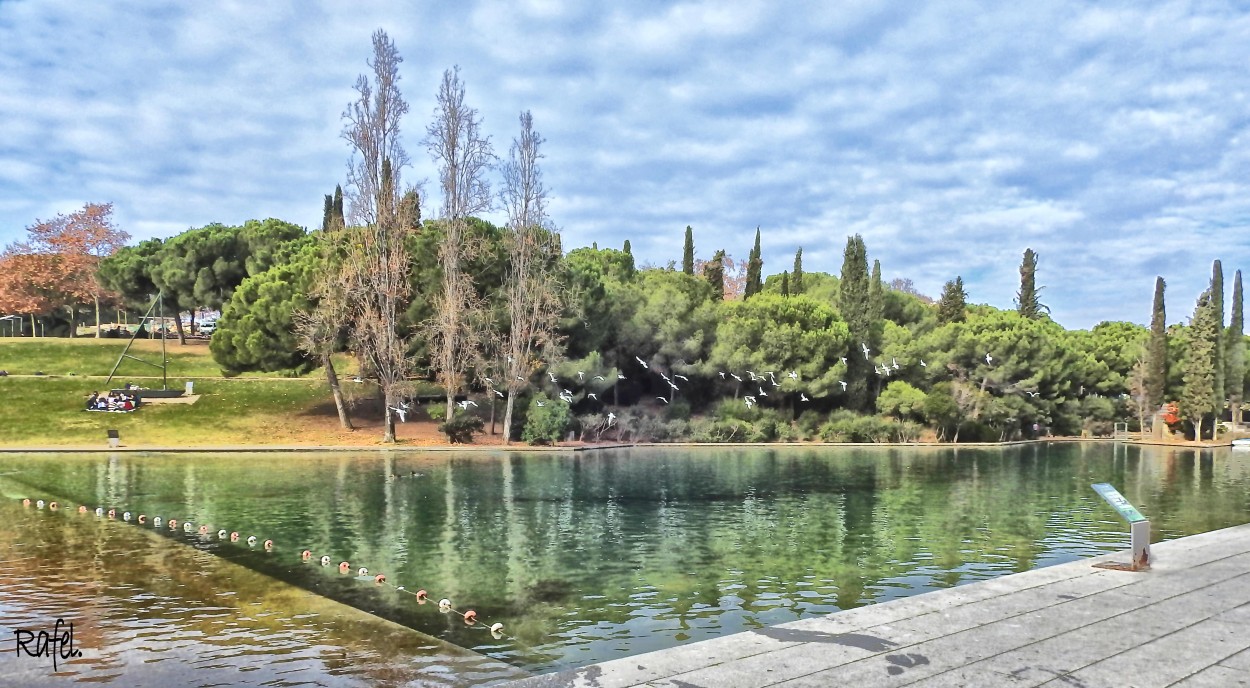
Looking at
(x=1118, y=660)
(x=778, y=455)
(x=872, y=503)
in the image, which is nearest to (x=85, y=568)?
(x=1118, y=660)

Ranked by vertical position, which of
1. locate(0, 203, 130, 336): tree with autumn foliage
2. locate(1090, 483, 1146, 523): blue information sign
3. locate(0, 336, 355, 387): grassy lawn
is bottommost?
locate(1090, 483, 1146, 523): blue information sign

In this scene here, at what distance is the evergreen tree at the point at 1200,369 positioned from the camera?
201 feet

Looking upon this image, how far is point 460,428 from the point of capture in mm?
42781

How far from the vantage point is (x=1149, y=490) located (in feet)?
96.2

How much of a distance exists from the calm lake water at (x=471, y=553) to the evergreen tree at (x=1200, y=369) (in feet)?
109

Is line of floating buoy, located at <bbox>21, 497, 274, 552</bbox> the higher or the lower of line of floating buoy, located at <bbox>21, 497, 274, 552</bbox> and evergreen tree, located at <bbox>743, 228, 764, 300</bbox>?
the lower

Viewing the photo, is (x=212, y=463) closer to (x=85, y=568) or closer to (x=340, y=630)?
(x=85, y=568)

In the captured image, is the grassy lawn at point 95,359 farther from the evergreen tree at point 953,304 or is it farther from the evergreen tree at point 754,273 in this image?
the evergreen tree at point 953,304

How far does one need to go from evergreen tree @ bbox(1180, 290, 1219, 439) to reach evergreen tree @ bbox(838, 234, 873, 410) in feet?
79.9

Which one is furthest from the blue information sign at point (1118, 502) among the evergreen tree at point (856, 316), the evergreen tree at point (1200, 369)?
the evergreen tree at point (1200, 369)

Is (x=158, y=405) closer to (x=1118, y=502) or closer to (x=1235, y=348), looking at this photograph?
(x=1118, y=502)

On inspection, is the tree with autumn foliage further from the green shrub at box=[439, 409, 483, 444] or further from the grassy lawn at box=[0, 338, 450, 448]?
the green shrub at box=[439, 409, 483, 444]

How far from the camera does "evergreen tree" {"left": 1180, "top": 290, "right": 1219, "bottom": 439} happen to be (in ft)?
201

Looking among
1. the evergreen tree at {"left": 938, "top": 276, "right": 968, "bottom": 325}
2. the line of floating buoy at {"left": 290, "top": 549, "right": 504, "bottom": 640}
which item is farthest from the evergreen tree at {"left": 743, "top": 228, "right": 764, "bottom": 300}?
the line of floating buoy at {"left": 290, "top": 549, "right": 504, "bottom": 640}
